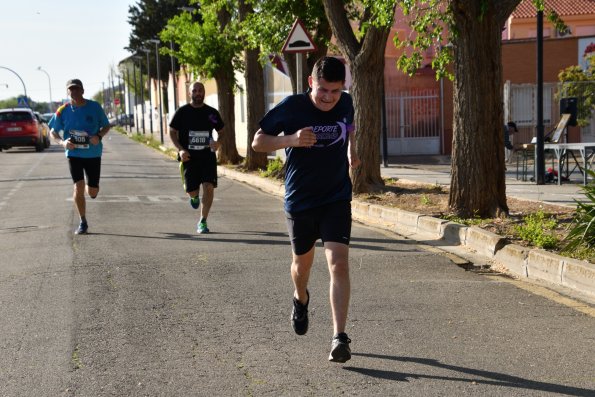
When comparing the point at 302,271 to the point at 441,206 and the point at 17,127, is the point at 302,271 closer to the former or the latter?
the point at 441,206

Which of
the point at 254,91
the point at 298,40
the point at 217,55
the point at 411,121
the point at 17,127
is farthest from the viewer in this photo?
the point at 17,127

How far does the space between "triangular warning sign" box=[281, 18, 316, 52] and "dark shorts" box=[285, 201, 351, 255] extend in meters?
10.1

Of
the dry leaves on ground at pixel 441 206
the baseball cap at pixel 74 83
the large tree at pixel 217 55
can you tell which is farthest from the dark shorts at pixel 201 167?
the large tree at pixel 217 55

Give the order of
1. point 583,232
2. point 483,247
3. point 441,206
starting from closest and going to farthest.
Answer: point 583,232, point 483,247, point 441,206

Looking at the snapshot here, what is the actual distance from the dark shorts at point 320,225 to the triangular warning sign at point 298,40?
10.1 m

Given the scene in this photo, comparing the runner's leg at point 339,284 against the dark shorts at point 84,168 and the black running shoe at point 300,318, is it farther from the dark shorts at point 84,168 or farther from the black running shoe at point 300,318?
the dark shorts at point 84,168

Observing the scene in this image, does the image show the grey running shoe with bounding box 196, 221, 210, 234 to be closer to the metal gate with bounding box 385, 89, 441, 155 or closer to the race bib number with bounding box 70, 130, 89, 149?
the race bib number with bounding box 70, 130, 89, 149

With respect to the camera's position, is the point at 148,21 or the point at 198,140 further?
the point at 148,21

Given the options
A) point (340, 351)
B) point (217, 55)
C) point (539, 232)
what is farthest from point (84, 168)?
point (217, 55)

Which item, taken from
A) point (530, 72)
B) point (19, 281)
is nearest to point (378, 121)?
point (19, 281)

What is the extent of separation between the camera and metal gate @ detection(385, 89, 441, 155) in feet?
91.7

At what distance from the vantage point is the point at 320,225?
219 inches

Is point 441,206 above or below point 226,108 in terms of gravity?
below

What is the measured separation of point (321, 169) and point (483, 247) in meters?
4.43
